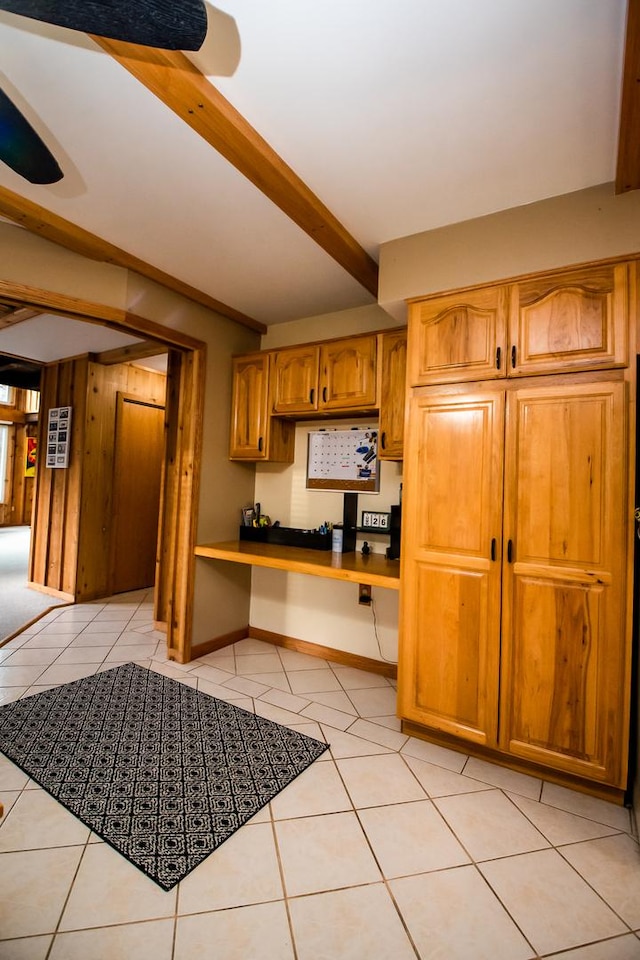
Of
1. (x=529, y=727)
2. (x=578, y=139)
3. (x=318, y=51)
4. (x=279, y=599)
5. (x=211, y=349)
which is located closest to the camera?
(x=318, y=51)

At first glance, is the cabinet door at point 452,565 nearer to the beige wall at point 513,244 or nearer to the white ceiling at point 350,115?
the beige wall at point 513,244

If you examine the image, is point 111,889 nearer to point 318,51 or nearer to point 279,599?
point 279,599

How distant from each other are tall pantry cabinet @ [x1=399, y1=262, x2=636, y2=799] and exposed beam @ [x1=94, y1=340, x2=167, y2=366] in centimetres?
271

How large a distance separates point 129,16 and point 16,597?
514 cm

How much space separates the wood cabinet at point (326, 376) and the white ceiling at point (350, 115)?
0.73 metres

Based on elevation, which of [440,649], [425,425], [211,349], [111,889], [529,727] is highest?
[211,349]

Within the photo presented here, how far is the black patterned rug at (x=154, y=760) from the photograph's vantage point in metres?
1.62

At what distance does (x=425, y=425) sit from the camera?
7.40 feet

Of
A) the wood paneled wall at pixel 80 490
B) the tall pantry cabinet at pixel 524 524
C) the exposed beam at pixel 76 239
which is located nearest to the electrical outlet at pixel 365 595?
the tall pantry cabinet at pixel 524 524

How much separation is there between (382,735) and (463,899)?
3.08ft

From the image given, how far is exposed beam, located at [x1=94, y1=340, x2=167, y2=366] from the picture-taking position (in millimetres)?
4059

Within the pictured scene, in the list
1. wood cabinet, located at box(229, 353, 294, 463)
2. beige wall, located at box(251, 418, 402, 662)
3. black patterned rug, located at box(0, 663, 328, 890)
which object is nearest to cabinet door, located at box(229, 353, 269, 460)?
wood cabinet, located at box(229, 353, 294, 463)

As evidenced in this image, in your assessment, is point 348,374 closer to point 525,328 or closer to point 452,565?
point 525,328

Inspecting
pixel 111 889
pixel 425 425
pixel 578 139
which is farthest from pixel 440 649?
pixel 578 139
